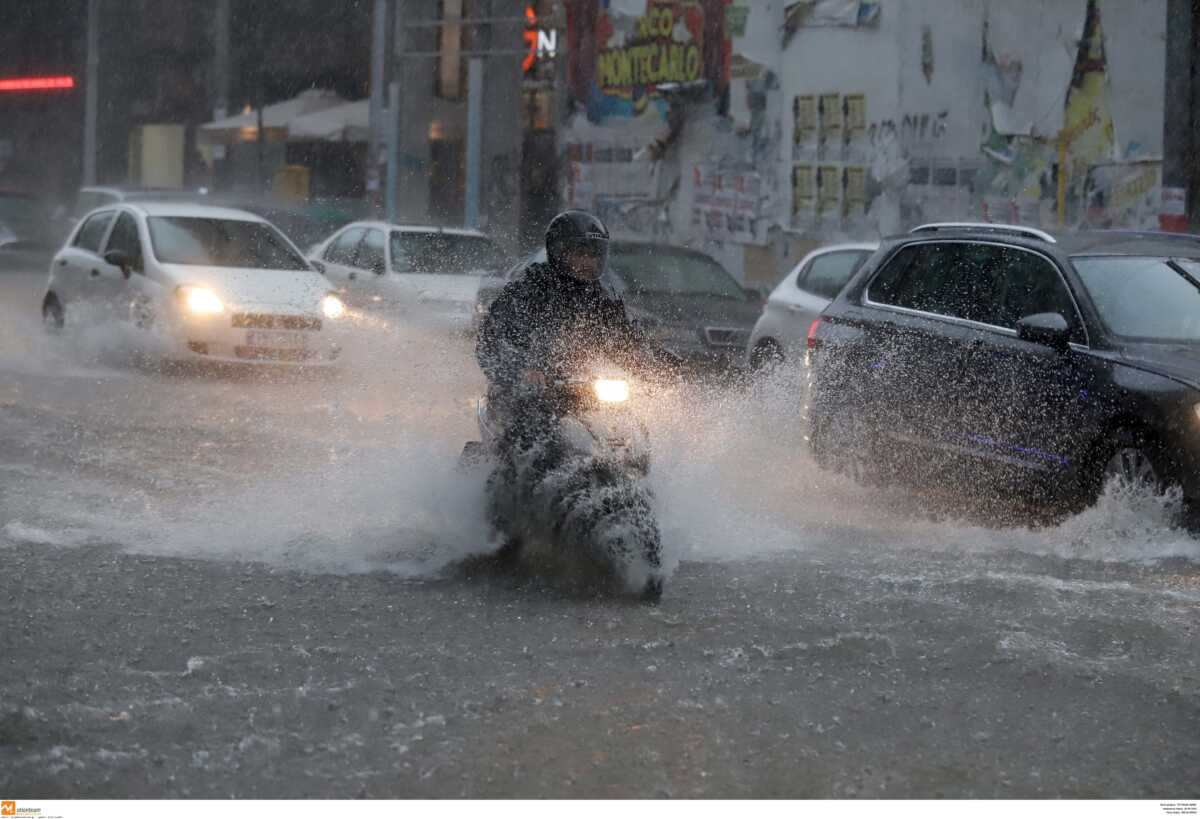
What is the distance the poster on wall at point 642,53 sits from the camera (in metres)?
25.7

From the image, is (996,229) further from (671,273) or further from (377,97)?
(377,97)

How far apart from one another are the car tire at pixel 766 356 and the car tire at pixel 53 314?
7.19 m

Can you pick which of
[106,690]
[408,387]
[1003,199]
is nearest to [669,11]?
[1003,199]

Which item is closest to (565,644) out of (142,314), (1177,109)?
(142,314)

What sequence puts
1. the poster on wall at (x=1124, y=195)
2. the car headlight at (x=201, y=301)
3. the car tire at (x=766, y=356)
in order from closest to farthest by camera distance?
the car tire at (x=766, y=356), the car headlight at (x=201, y=301), the poster on wall at (x=1124, y=195)

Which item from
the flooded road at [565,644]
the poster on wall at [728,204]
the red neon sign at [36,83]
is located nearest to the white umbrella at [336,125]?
the poster on wall at [728,204]

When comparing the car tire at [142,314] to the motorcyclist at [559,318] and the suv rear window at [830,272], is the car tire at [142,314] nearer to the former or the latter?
the suv rear window at [830,272]

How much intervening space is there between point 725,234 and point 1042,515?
1734cm

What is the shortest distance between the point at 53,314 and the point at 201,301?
11.4ft

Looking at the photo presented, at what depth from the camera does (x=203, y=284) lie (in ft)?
50.3

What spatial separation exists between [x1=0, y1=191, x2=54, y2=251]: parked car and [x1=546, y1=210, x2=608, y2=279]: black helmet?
936 inches

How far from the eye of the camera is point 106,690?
17.0ft

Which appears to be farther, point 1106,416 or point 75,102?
point 75,102

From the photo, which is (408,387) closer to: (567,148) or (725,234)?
(725,234)
